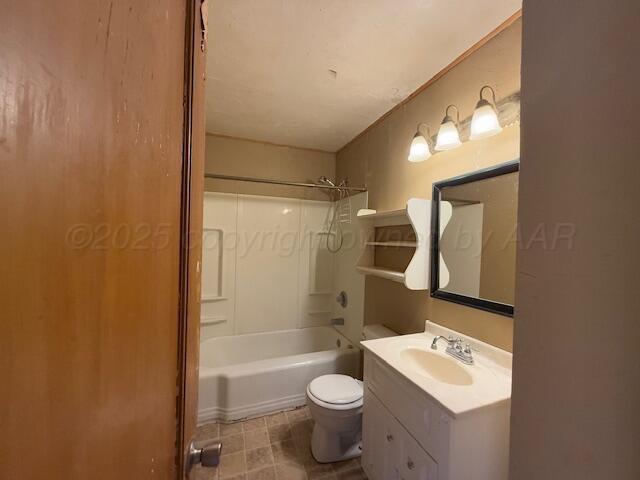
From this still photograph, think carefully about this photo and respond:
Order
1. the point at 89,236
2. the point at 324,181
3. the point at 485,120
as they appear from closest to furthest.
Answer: the point at 89,236
the point at 485,120
the point at 324,181

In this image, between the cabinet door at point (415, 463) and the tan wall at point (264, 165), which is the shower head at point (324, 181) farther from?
the cabinet door at point (415, 463)

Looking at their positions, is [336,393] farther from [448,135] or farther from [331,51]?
[331,51]

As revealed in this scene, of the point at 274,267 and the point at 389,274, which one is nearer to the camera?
the point at 389,274

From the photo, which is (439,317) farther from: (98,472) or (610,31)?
(98,472)

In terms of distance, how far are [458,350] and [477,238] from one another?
59cm

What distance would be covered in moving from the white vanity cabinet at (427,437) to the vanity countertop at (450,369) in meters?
0.03

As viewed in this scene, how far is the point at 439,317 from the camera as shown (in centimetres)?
158

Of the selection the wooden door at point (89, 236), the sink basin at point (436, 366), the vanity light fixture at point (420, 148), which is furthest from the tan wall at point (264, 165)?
the wooden door at point (89, 236)

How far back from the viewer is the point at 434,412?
101 cm

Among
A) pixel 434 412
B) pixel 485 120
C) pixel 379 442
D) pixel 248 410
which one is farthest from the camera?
pixel 248 410

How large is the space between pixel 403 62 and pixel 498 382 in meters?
1.69

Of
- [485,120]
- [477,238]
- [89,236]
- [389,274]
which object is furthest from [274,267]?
[89,236]

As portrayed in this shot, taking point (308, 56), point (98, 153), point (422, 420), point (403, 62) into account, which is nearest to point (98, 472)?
point (98, 153)

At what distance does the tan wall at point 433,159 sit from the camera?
4.10ft
